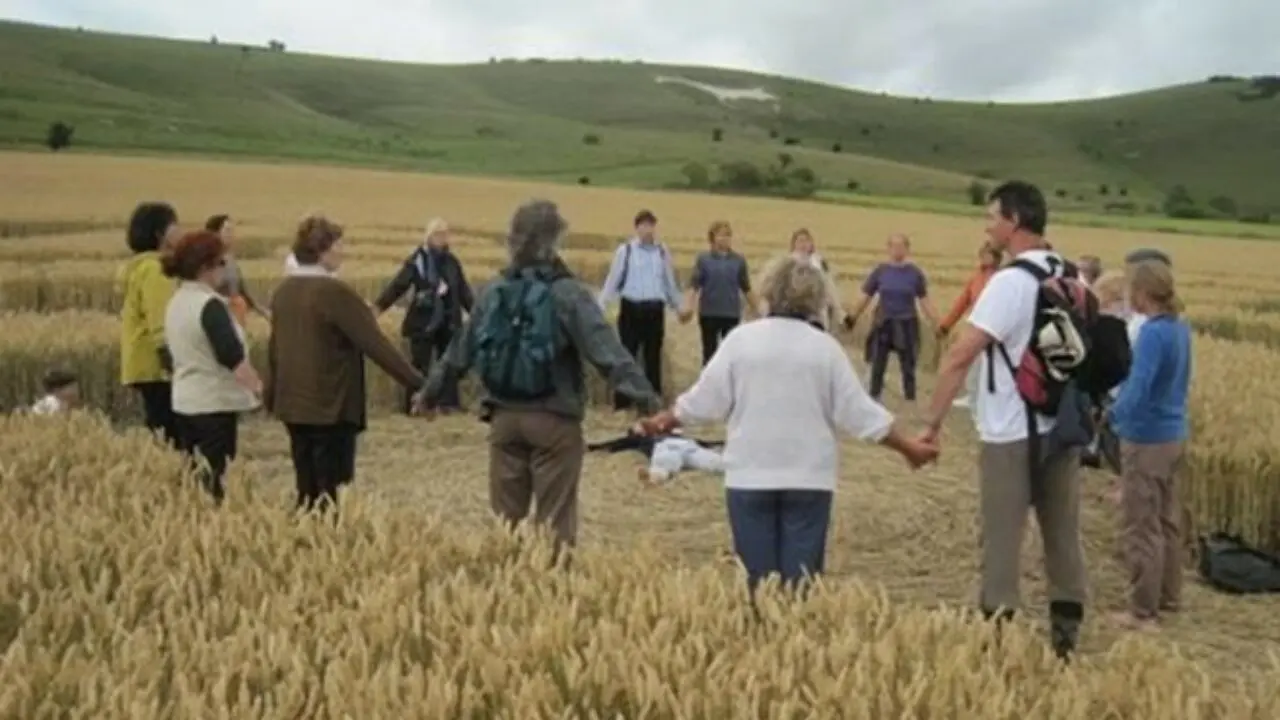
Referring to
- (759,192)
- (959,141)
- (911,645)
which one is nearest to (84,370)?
(911,645)

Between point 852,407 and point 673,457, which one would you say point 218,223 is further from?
point 852,407

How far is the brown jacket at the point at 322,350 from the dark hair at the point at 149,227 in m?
1.96

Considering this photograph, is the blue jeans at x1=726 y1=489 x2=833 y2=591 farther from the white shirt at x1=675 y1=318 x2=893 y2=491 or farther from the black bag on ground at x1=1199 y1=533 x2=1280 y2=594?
the black bag on ground at x1=1199 y1=533 x2=1280 y2=594

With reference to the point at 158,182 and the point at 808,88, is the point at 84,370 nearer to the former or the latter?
the point at 158,182

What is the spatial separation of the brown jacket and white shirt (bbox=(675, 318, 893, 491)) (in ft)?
Answer: 7.61

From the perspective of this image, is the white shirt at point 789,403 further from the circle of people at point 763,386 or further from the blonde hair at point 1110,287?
the blonde hair at point 1110,287

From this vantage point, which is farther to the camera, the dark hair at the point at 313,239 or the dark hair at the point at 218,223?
the dark hair at the point at 218,223

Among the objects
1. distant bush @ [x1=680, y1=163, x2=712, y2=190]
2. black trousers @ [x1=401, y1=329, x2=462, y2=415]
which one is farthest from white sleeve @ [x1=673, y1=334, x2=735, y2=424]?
distant bush @ [x1=680, y1=163, x2=712, y2=190]

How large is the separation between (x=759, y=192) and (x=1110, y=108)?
312 ft

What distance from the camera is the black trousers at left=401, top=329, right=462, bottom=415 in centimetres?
1552

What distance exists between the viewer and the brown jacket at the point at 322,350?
329 inches

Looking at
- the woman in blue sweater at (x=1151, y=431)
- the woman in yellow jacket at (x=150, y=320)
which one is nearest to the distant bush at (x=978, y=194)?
the woman in blue sweater at (x=1151, y=431)

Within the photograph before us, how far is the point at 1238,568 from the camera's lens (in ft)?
32.1

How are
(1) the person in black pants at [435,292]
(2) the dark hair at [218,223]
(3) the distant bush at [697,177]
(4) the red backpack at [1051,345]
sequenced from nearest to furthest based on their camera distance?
1. (4) the red backpack at [1051,345]
2. (2) the dark hair at [218,223]
3. (1) the person in black pants at [435,292]
4. (3) the distant bush at [697,177]
